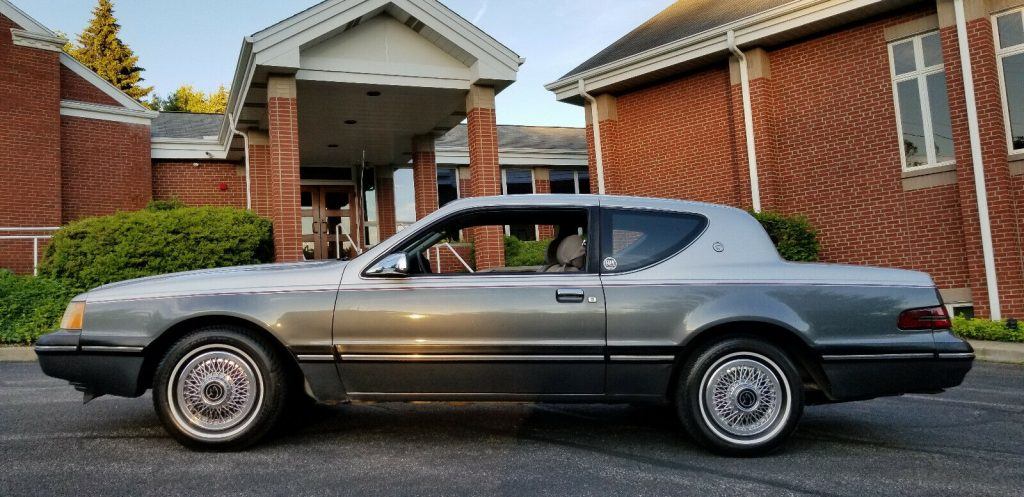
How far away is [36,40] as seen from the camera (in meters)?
15.8

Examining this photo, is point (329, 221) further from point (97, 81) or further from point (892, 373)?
point (892, 373)

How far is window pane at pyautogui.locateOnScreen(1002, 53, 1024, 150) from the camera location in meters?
10.9

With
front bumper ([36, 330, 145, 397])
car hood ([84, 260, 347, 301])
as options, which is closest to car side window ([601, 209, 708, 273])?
car hood ([84, 260, 347, 301])

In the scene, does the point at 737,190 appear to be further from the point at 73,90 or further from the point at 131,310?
the point at 73,90

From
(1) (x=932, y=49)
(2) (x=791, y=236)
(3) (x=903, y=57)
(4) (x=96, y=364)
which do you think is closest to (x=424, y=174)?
(2) (x=791, y=236)

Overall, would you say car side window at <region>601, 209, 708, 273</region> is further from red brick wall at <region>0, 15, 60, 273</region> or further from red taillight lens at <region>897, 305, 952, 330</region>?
red brick wall at <region>0, 15, 60, 273</region>

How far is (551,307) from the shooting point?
437cm

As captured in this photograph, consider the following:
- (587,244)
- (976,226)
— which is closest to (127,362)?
(587,244)

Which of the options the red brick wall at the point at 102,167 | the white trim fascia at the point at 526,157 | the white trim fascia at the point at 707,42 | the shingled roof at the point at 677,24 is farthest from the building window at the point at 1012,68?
the red brick wall at the point at 102,167

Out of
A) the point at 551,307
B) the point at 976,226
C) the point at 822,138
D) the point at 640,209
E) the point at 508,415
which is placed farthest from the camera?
the point at 822,138

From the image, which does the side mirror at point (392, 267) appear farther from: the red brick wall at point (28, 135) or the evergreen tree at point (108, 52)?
the evergreen tree at point (108, 52)

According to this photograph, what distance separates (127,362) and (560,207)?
2689 millimetres

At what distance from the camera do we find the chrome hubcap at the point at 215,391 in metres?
4.38

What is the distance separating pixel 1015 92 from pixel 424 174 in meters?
11.1
